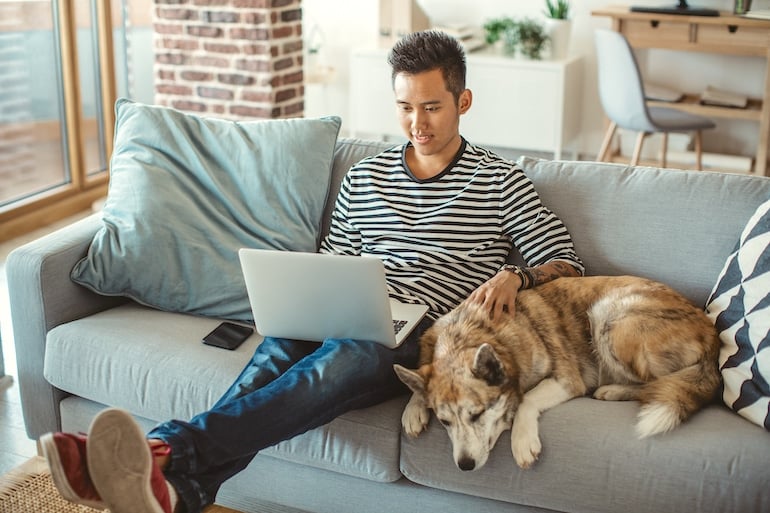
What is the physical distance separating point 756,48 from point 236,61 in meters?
2.62

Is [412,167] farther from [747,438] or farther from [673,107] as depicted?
[673,107]

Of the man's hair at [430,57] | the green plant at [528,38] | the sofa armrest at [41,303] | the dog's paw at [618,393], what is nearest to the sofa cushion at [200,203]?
the sofa armrest at [41,303]

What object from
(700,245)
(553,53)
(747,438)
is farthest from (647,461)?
(553,53)

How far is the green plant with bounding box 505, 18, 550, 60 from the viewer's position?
5262 mm

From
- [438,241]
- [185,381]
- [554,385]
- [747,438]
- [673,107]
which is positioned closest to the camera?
[747,438]

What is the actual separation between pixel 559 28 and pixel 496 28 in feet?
1.20

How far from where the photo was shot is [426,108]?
7.68 feet

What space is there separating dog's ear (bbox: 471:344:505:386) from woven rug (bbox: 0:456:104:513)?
3.36 ft

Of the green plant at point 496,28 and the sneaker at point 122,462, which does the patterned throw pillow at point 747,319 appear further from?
the green plant at point 496,28

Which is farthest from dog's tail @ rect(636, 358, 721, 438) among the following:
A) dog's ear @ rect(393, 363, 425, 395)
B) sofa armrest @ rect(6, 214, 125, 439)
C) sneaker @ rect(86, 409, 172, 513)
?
sofa armrest @ rect(6, 214, 125, 439)

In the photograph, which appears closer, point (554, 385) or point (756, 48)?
point (554, 385)

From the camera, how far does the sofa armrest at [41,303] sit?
2.37m

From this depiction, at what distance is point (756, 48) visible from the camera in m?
4.83

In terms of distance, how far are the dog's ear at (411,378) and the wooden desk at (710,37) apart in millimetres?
3503
